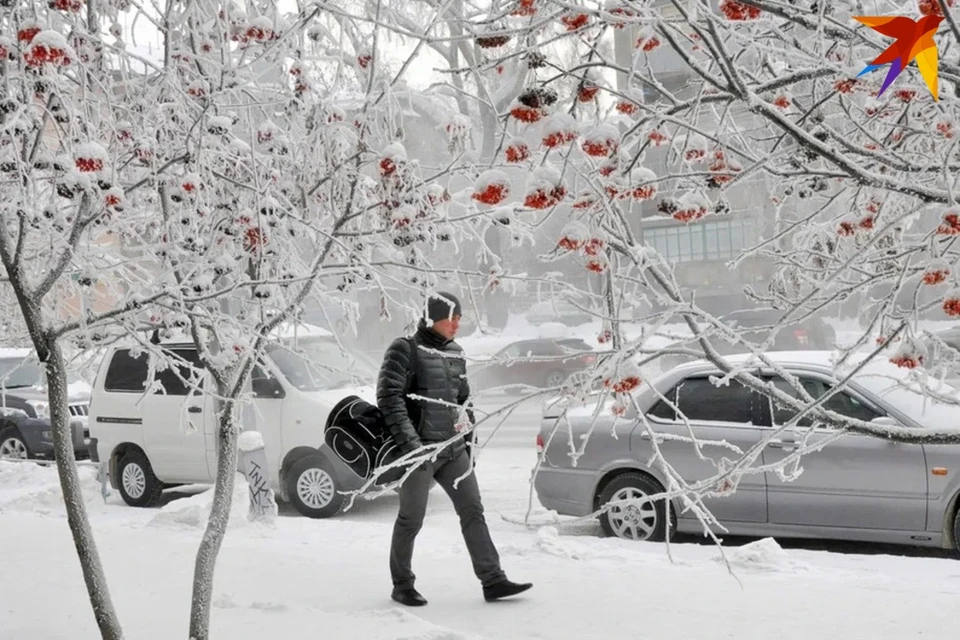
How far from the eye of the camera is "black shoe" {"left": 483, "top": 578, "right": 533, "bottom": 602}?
6.55 m

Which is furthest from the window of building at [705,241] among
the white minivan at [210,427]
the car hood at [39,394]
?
the white minivan at [210,427]

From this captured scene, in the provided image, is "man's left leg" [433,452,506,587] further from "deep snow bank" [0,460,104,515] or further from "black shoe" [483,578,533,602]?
"deep snow bank" [0,460,104,515]

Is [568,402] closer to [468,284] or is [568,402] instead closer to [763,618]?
[468,284]

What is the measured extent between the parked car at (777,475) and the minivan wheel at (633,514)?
10 millimetres

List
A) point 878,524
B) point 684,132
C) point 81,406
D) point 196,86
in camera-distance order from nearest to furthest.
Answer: point 684,132, point 196,86, point 878,524, point 81,406

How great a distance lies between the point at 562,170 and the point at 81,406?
625 inches

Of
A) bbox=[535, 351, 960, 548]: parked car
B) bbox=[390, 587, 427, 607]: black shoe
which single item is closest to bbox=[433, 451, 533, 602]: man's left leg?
bbox=[390, 587, 427, 607]: black shoe

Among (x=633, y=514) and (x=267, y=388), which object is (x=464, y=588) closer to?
(x=633, y=514)

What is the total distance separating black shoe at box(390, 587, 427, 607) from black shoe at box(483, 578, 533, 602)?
378mm

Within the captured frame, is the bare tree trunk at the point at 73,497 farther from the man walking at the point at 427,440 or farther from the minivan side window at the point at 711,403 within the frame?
the minivan side window at the point at 711,403

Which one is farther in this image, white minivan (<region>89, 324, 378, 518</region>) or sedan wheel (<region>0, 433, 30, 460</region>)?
sedan wheel (<region>0, 433, 30, 460</region>)

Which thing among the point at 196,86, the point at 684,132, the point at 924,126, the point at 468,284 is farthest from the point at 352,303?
the point at 924,126

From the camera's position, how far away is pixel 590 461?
8961 millimetres

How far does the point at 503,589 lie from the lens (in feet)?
21.5
